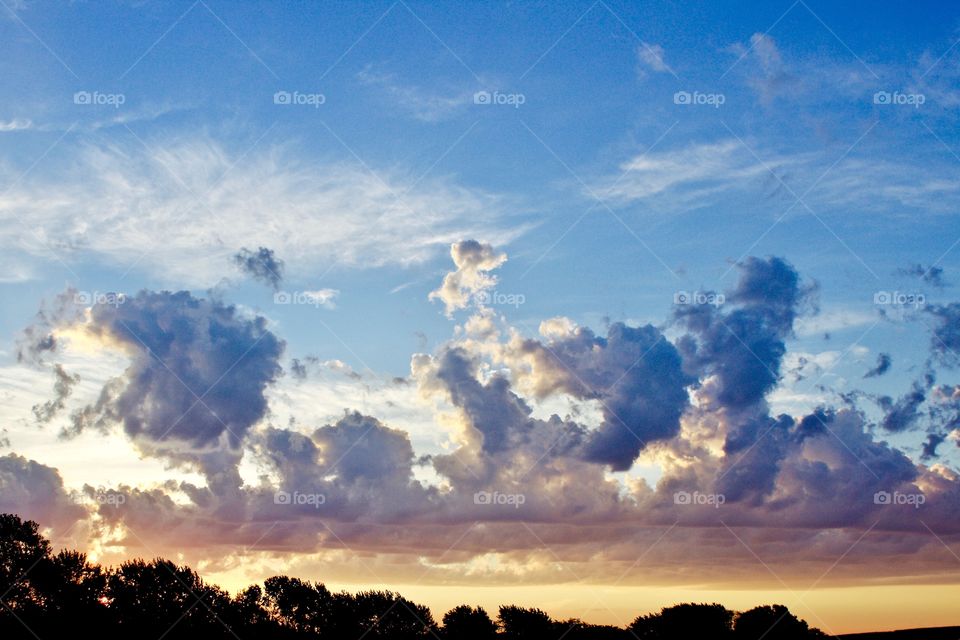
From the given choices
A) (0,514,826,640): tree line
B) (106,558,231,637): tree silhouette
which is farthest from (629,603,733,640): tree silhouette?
(106,558,231,637): tree silhouette

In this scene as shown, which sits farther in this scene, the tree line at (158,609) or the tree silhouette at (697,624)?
the tree silhouette at (697,624)

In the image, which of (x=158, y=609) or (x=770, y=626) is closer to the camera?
(x=158, y=609)

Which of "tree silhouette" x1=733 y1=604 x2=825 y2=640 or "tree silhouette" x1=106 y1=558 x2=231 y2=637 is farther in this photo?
"tree silhouette" x1=733 y1=604 x2=825 y2=640

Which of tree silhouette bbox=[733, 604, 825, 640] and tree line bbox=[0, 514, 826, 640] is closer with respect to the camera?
tree line bbox=[0, 514, 826, 640]

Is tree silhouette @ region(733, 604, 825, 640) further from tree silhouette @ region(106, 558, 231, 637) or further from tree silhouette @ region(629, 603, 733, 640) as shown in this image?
tree silhouette @ region(106, 558, 231, 637)

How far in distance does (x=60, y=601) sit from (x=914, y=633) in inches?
5498

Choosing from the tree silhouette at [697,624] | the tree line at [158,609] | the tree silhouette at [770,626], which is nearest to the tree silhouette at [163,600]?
the tree line at [158,609]

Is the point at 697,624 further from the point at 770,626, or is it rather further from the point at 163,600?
the point at 163,600

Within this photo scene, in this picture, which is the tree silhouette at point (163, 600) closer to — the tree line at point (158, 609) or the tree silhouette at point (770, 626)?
the tree line at point (158, 609)

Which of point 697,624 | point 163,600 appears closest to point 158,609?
point 163,600

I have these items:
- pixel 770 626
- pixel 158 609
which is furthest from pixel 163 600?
pixel 770 626

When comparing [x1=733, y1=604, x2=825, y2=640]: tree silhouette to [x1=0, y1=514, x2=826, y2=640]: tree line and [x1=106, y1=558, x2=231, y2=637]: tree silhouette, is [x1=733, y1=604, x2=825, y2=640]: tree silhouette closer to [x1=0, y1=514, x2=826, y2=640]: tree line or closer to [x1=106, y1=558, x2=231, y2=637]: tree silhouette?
[x1=0, y1=514, x2=826, y2=640]: tree line

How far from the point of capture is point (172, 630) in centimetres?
17312

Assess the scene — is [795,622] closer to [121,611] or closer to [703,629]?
[703,629]
